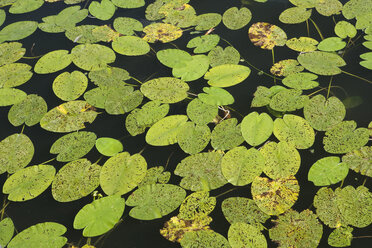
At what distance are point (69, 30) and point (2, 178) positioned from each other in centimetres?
90

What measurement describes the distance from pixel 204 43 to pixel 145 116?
52cm

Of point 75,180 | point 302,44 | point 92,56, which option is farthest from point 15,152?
point 302,44

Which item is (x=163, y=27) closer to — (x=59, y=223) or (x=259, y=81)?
(x=259, y=81)

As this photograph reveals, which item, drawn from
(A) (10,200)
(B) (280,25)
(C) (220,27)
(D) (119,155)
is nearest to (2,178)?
(A) (10,200)

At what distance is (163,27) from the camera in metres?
1.79

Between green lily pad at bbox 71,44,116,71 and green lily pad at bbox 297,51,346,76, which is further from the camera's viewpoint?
green lily pad at bbox 71,44,116,71

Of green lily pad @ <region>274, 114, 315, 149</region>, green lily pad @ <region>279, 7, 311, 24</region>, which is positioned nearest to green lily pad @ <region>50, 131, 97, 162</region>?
green lily pad @ <region>274, 114, 315, 149</region>

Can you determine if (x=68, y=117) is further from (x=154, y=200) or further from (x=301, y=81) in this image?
(x=301, y=81)

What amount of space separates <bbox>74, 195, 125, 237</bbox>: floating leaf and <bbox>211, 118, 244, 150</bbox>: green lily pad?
398 millimetres

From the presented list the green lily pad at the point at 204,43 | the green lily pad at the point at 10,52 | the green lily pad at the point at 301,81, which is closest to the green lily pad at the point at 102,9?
the green lily pad at the point at 10,52

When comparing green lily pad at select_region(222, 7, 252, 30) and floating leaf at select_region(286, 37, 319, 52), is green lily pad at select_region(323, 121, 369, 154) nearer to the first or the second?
floating leaf at select_region(286, 37, 319, 52)

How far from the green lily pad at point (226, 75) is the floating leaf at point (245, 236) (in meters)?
0.62

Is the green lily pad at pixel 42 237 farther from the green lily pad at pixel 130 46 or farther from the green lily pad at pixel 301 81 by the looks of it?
the green lily pad at pixel 301 81

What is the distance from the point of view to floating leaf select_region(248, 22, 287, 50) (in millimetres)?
1648
